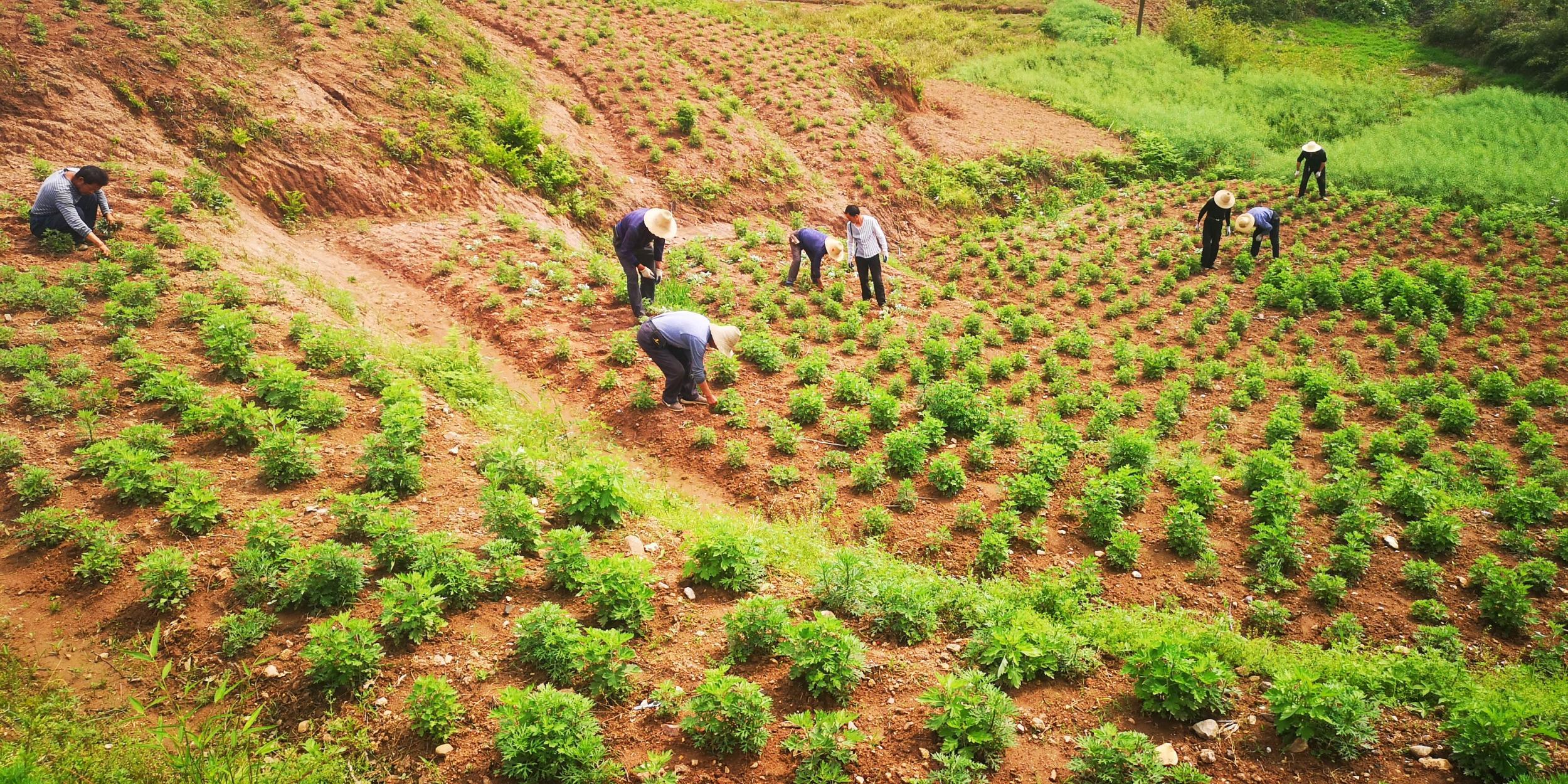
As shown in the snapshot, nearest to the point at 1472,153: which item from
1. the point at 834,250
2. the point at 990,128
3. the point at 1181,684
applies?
the point at 990,128

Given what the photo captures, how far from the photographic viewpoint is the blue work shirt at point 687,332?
9.52 meters

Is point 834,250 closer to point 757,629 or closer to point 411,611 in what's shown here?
point 757,629

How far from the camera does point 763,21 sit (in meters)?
28.7

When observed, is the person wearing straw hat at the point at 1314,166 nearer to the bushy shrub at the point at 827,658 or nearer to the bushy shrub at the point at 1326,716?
the bushy shrub at the point at 1326,716

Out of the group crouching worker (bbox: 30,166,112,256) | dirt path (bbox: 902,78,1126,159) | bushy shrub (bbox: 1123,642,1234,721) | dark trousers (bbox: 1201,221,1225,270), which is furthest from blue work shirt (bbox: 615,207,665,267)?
dirt path (bbox: 902,78,1126,159)

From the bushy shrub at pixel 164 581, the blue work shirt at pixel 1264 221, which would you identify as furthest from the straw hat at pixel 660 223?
the blue work shirt at pixel 1264 221

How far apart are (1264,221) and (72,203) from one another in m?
21.6

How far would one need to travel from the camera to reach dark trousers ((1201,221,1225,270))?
16.8 metres

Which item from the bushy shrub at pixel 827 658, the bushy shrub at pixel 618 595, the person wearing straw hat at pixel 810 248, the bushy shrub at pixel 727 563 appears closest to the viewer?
the bushy shrub at pixel 827 658

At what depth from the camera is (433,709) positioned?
5.01 m

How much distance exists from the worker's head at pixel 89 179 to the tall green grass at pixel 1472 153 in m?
29.2

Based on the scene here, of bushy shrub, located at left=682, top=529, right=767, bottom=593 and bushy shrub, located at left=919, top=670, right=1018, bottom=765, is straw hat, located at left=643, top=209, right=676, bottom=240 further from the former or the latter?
bushy shrub, located at left=919, top=670, right=1018, bottom=765

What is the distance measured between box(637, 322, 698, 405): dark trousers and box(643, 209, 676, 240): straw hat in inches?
83.7

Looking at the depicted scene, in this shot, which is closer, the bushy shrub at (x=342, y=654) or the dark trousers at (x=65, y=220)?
the bushy shrub at (x=342, y=654)
